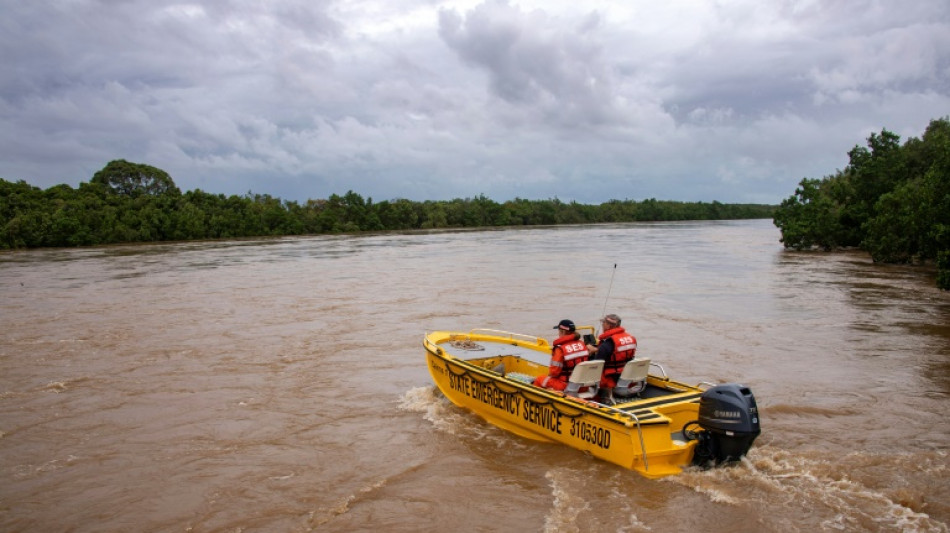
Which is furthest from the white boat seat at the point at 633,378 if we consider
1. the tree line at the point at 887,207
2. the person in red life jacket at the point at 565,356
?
the tree line at the point at 887,207

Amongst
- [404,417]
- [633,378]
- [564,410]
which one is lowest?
[404,417]

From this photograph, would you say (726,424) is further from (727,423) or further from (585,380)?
(585,380)

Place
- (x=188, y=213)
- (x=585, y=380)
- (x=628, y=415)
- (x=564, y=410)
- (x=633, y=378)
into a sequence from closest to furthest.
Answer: (x=628, y=415), (x=564, y=410), (x=585, y=380), (x=633, y=378), (x=188, y=213)

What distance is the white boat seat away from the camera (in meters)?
8.50

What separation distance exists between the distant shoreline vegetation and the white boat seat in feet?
193

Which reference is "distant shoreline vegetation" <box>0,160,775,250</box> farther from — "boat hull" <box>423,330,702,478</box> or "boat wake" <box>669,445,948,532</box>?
"boat wake" <box>669,445,948,532</box>

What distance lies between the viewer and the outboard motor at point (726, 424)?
23.8ft

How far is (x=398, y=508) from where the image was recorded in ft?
24.5

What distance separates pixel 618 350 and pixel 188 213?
2665 inches

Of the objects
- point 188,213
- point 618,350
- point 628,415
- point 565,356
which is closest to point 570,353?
point 565,356

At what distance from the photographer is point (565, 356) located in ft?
28.8

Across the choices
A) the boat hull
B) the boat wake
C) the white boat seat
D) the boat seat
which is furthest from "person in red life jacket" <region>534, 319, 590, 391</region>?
the boat wake

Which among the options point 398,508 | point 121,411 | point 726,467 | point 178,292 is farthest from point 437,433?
point 178,292

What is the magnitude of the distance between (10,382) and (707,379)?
13226 mm
